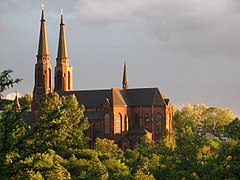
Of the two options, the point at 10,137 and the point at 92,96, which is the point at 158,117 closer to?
the point at 92,96

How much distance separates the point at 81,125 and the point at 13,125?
91.8 metres

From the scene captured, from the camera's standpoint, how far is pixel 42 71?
12531cm

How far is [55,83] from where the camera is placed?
420 ft

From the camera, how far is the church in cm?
11594

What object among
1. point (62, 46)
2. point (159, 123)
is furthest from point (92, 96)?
point (159, 123)

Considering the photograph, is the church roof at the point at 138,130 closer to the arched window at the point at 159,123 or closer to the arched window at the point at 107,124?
the arched window at the point at 159,123

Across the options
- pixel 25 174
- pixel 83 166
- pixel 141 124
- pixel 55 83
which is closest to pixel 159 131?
pixel 141 124

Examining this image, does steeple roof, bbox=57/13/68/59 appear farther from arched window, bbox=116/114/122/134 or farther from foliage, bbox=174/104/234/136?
foliage, bbox=174/104/234/136

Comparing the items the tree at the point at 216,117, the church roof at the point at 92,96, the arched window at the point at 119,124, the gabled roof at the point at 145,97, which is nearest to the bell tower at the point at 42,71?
the church roof at the point at 92,96

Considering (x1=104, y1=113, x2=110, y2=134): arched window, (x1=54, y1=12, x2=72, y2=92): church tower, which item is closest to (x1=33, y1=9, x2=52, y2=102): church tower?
(x1=54, y1=12, x2=72, y2=92): church tower

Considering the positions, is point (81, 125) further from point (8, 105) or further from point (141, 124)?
point (8, 105)

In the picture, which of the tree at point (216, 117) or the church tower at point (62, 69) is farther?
the tree at point (216, 117)

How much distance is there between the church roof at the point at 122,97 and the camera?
4697 inches

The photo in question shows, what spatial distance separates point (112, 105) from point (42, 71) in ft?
58.2
